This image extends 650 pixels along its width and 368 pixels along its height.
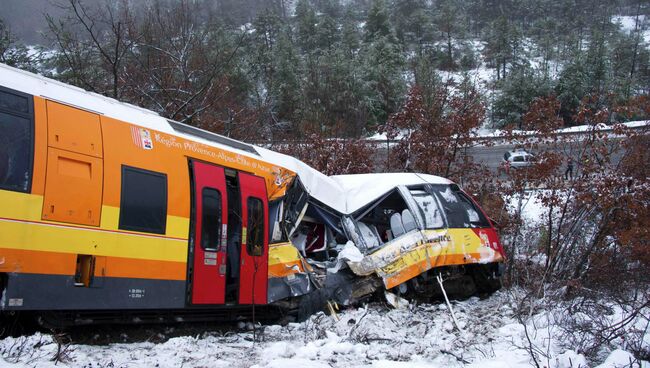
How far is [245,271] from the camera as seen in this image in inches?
255

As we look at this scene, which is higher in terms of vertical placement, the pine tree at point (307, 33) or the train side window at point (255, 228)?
the pine tree at point (307, 33)

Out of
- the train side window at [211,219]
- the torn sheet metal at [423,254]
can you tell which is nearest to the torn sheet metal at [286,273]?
the torn sheet metal at [423,254]

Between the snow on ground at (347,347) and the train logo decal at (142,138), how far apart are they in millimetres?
2169

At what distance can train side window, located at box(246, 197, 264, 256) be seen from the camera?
21.6 feet

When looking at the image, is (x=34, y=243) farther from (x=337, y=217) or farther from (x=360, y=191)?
(x=360, y=191)

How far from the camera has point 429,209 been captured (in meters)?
8.83

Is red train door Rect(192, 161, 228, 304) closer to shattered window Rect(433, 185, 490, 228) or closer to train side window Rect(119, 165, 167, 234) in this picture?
train side window Rect(119, 165, 167, 234)

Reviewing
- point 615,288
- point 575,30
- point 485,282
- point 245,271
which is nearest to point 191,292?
point 245,271

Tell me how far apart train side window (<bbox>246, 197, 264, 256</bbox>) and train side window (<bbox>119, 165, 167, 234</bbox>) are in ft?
4.21

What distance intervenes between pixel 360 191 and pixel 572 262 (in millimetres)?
6010

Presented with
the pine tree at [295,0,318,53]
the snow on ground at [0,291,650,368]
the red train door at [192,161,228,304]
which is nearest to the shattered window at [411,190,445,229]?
the snow on ground at [0,291,650,368]

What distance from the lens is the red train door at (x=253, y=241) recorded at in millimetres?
6469

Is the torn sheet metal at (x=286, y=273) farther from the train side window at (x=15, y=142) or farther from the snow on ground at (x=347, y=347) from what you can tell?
the train side window at (x=15, y=142)

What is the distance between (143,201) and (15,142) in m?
1.35
